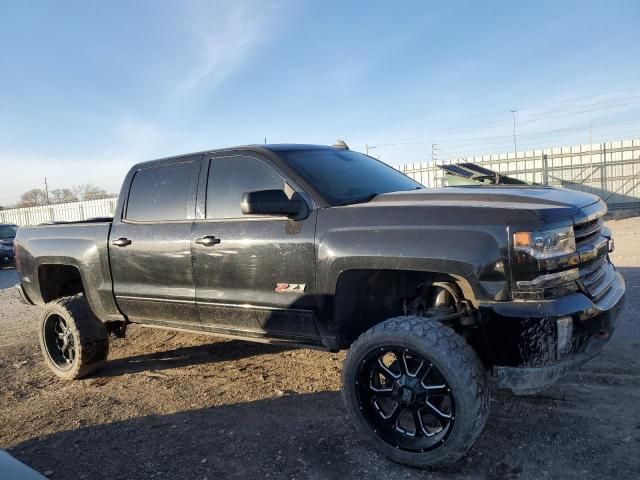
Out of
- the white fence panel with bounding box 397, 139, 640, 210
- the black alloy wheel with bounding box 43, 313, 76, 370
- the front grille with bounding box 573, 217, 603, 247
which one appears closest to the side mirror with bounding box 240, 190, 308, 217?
the front grille with bounding box 573, 217, 603, 247

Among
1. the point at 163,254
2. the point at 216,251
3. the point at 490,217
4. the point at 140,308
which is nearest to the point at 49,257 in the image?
the point at 140,308

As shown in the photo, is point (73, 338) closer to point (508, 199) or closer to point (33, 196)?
point (508, 199)

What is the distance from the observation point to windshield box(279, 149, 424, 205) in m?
3.61

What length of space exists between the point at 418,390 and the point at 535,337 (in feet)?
2.36

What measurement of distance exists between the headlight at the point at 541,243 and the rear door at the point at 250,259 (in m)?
1.30

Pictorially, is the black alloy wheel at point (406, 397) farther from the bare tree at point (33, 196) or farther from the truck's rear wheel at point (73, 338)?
the bare tree at point (33, 196)

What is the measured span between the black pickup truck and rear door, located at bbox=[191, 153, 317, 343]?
0.01 metres

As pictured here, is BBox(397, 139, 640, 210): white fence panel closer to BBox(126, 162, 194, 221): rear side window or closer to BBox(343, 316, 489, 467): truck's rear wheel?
BBox(126, 162, 194, 221): rear side window

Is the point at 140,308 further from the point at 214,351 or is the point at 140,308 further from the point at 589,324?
the point at 589,324

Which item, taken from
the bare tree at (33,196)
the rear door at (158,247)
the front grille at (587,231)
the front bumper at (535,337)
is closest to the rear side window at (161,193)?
the rear door at (158,247)

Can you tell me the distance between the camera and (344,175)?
394cm

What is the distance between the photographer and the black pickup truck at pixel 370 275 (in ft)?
8.87

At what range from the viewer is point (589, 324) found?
2797 mm

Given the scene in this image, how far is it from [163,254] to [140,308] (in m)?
0.62
